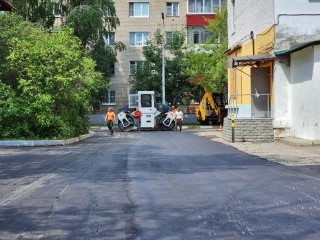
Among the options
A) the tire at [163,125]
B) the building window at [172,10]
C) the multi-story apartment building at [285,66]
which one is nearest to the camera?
the multi-story apartment building at [285,66]

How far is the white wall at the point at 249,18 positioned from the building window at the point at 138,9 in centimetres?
2093

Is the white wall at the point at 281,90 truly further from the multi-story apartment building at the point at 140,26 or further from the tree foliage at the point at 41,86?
the multi-story apartment building at the point at 140,26

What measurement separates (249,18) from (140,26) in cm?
2612

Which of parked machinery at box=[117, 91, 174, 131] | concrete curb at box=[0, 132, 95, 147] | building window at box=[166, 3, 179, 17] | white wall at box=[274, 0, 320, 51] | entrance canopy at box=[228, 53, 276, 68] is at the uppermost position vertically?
building window at box=[166, 3, 179, 17]

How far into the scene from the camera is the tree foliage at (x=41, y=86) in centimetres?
2342

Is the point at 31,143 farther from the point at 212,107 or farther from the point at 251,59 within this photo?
the point at 212,107

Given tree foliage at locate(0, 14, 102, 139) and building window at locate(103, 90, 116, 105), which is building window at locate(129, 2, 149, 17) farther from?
tree foliage at locate(0, 14, 102, 139)

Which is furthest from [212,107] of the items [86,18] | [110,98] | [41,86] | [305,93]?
[305,93]

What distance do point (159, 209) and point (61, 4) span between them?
37.2 metres

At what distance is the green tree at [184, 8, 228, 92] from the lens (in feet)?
137

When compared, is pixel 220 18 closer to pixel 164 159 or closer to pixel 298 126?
pixel 298 126

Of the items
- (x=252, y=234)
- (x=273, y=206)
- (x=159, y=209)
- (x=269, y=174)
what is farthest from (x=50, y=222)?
(x=269, y=174)

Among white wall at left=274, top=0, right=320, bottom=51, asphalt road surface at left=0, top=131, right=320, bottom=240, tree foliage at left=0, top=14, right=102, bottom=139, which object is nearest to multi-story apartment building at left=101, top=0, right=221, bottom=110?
tree foliage at left=0, top=14, right=102, bottom=139

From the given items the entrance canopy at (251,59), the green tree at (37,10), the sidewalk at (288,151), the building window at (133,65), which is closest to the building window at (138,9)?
the building window at (133,65)
